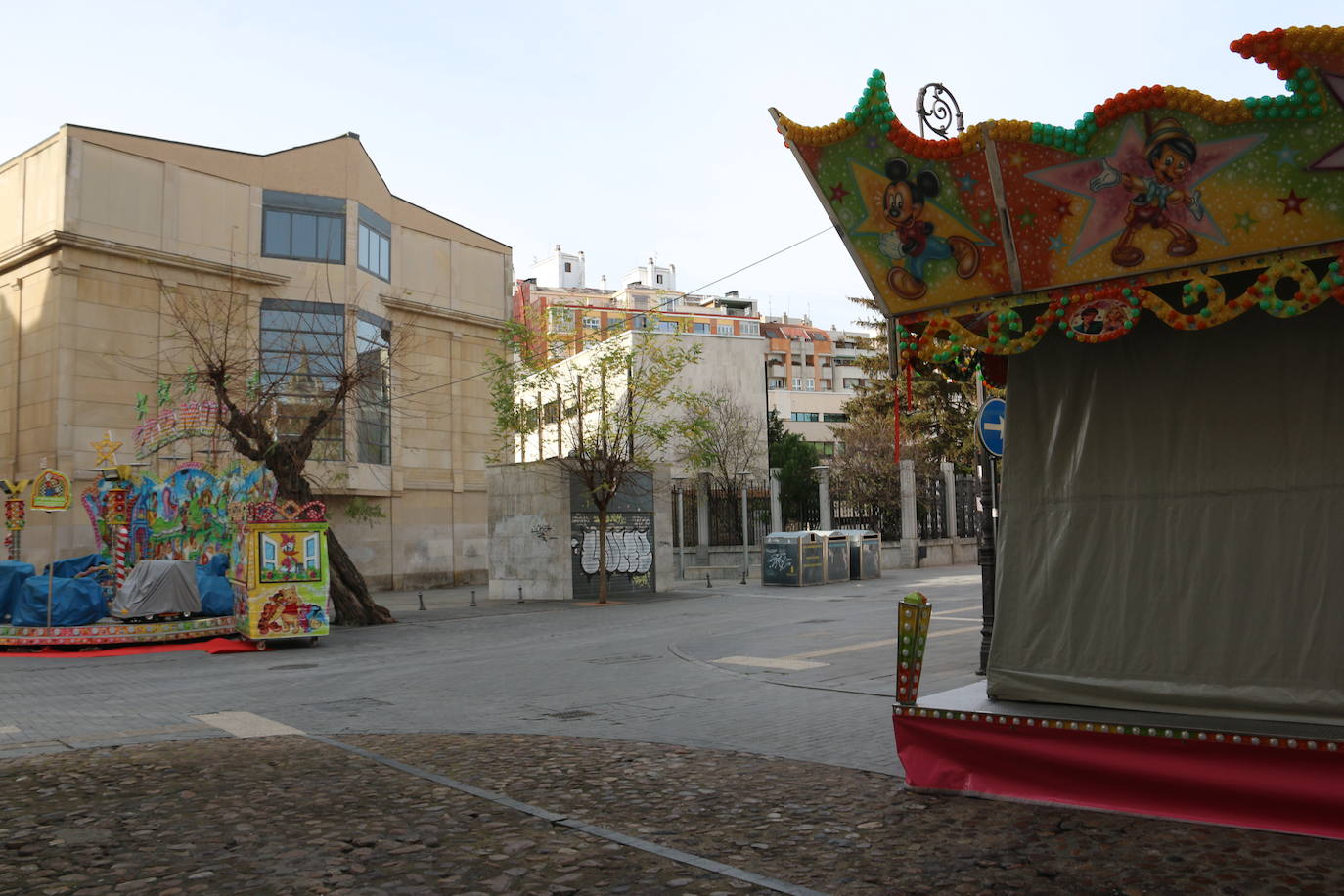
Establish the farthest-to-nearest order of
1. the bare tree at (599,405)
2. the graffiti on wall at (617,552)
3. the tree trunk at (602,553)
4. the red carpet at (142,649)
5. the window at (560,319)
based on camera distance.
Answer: the window at (560,319) → the graffiti on wall at (617,552) → the bare tree at (599,405) → the tree trunk at (602,553) → the red carpet at (142,649)

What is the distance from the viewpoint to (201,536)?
21047 mm

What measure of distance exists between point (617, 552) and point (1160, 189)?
75.7 feet

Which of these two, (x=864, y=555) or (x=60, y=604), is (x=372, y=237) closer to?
(x=60, y=604)

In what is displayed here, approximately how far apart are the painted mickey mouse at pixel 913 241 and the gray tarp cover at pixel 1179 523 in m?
1.07

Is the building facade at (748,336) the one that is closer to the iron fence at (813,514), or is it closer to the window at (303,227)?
the iron fence at (813,514)

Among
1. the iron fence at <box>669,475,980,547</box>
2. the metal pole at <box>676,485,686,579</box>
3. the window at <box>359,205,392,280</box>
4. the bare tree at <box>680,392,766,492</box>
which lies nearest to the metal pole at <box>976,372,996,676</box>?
the metal pole at <box>676,485,686,579</box>

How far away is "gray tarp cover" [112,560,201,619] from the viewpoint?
1783cm

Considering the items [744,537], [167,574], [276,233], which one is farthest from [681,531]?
[167,574]

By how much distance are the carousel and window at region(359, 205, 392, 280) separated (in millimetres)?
13582

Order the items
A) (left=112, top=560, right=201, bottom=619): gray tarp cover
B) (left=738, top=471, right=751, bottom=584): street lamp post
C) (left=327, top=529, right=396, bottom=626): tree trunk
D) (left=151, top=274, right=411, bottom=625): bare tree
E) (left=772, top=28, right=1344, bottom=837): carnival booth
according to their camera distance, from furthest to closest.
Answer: (left=738, top=471, right=751, bottom=584): street lamp post
(left=327, top=529, right=396, bottom=626): tree trunk
(left=151, top=274, right=411, bottom=625): bare tree
(left=112, top=560, right=201, bottom=619): gray tarp cover
(left=772, top=28, right=1344, bottom=837): carnival booth

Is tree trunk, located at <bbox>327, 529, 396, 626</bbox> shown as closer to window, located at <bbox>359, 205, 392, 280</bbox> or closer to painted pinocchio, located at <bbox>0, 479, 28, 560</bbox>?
painted pinocchio, located at <bbox>0, 479, 28, 560</bbox>

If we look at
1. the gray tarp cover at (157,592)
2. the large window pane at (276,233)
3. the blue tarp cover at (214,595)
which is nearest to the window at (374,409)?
the large window pane at (276,233)

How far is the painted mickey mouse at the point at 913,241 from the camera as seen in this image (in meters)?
6.32

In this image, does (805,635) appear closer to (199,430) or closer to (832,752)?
(832,752)
